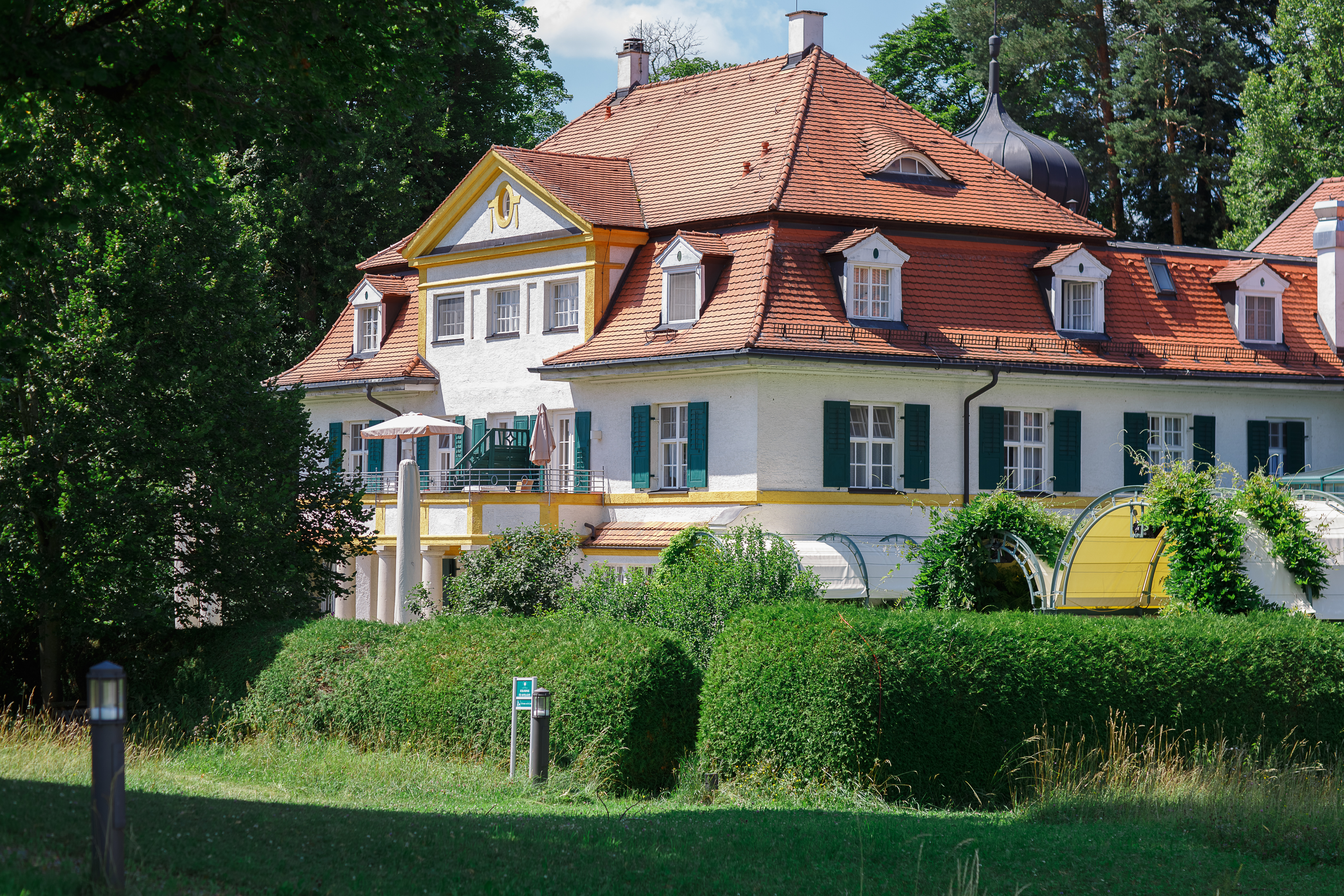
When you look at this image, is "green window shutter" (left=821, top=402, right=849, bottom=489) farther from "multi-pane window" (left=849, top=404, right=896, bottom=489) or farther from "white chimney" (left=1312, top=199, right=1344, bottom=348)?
"white chimney" (left=1312, top=199, right=1344, bottom=348)

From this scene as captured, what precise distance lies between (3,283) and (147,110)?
225 cm

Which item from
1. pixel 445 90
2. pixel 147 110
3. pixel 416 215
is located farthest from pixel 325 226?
pixel 147 110

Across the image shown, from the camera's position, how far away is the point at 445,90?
4200 cm

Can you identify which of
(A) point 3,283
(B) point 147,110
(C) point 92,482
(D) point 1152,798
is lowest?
(D) point 1152,798

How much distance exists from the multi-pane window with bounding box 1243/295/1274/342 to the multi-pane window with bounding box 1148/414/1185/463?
8.68 ft

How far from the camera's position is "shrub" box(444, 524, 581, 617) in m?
24.4

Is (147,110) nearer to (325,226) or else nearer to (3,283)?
(3,283)

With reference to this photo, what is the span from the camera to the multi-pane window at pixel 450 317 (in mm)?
32938

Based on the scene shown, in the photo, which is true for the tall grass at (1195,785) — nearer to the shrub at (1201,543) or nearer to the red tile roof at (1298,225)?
the shrub at (1201,543)

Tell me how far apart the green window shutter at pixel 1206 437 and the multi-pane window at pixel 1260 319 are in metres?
2.24

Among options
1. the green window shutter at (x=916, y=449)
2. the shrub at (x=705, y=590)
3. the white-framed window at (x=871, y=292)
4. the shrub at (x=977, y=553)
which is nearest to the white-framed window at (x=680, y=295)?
the white-framed window at (x=871, y=292)

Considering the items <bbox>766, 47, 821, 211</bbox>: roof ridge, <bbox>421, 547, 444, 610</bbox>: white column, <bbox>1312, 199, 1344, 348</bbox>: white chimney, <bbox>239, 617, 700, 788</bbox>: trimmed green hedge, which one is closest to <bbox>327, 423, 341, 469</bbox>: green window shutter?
<bbox>421, 547, 444, 610</bbox>: white column

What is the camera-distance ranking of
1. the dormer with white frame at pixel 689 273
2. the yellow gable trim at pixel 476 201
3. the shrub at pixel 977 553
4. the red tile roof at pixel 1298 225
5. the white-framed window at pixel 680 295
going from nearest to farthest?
the shrub at pixel 977 553 < the dormer with white frame at pixel 689 273 < the white-framed window at pixel 680 295 < the yellow gable trim at pixel 476 201 < the red tile roof at pixel 1298 225

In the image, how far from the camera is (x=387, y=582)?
30.9 meters
